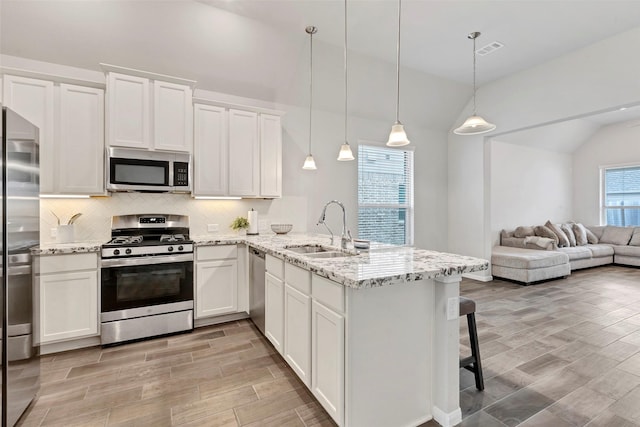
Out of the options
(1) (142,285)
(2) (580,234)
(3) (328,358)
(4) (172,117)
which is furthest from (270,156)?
(2) (580,234)

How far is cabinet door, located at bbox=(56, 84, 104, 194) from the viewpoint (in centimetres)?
292

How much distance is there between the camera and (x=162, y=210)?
11.9ft

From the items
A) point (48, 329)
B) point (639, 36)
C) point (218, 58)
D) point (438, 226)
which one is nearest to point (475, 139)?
point (438, 226)

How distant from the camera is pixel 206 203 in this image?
3895 mm

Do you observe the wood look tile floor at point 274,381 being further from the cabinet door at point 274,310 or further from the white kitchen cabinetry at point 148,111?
the white kitchen cabinetry at point 148,111

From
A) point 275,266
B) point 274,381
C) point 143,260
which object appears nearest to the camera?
point 274,381

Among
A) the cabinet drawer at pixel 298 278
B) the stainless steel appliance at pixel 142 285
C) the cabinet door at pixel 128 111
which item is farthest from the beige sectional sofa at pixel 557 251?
the cabinet door at pixel 128 111

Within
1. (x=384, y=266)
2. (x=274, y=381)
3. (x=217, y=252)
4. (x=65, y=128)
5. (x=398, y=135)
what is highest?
(x=65, y=128)

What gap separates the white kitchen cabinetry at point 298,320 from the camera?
2031 mm

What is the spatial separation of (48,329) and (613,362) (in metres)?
4.97

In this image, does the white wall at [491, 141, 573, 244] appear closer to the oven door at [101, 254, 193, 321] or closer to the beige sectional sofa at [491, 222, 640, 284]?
the beige sectional sofa at [491, 222, 640, 284]

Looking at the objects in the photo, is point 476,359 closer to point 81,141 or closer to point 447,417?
point 447,417

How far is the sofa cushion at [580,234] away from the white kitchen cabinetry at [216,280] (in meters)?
7.81

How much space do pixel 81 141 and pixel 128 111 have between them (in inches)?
21.1
